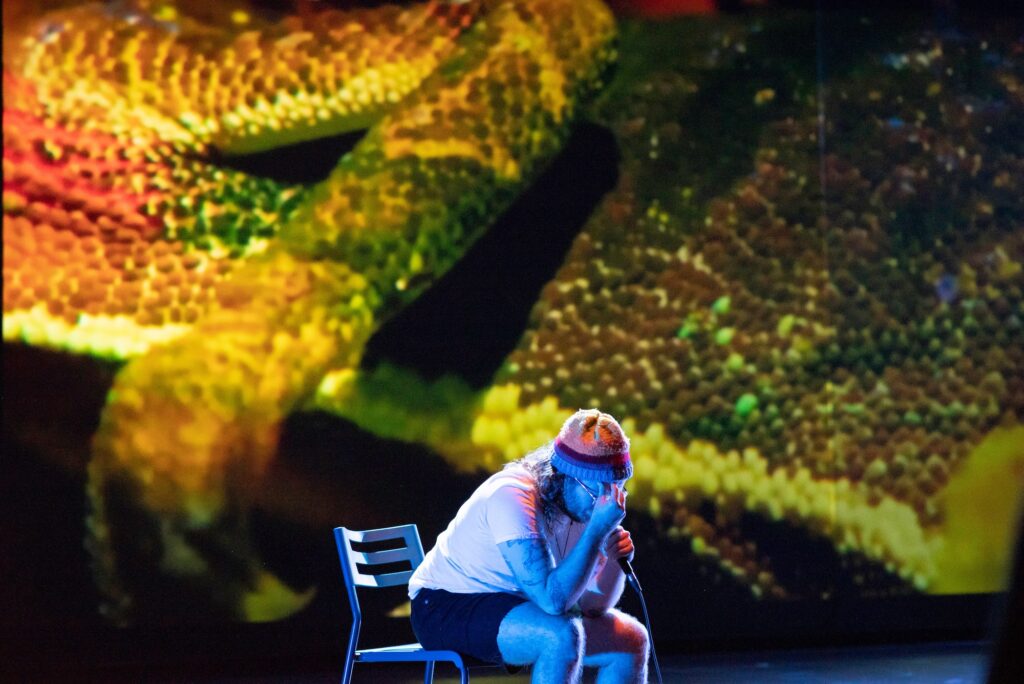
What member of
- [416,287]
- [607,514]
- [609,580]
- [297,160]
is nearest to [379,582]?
[609,580]

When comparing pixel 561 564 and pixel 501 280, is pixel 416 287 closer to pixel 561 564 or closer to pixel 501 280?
pixel 501 280

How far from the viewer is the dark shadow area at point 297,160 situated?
5352mm

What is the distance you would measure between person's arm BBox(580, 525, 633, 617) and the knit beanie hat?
0.53 feet

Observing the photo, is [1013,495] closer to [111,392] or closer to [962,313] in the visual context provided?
[962,313]

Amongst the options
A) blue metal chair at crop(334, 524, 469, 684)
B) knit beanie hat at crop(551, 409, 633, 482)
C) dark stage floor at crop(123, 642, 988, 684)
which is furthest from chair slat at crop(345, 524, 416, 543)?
dark stage floor at crop(123, 642, 988, 684)

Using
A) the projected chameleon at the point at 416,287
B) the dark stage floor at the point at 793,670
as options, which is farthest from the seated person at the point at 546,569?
the projected chameleon at the point at 416,287

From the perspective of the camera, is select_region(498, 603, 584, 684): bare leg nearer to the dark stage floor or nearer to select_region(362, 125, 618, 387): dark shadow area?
the dark stage floor

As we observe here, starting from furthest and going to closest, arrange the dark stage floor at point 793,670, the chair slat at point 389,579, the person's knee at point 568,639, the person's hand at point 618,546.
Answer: the dark stage floor at point 793,670 < the chair slat at point 389,579 < the person's hand at point 618,546 < the person's knee at point 568,639

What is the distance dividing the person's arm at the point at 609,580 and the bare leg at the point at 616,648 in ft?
0.08

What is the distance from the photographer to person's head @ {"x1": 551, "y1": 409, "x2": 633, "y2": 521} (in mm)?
2949

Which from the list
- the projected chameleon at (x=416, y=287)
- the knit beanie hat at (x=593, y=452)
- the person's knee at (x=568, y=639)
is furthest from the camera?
the projected chameleon at (x=416, y=287)

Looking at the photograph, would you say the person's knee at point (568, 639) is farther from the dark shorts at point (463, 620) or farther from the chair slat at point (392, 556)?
the chair slat at point (392, 556)

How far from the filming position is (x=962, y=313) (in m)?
5.83

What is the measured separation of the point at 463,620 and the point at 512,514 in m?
0.28
